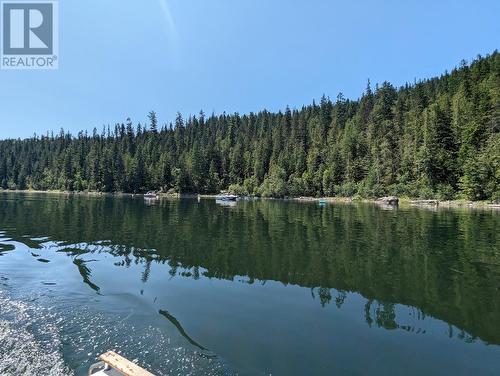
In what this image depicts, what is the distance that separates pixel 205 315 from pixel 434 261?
684 inches

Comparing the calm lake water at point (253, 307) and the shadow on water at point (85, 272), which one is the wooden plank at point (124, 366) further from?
the shadow on water at point (85, 272)

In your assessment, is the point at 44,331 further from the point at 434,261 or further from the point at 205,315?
the point at 434,261

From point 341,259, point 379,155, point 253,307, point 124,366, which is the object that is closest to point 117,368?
point 124,366

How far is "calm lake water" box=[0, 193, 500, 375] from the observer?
33.8 ft

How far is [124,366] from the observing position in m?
7.70

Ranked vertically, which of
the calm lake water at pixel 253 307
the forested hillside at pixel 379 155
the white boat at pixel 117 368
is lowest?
the calm lake water at pixel 253 307

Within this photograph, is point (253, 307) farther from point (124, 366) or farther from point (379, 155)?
point (379, 155)

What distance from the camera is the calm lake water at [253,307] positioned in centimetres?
1029

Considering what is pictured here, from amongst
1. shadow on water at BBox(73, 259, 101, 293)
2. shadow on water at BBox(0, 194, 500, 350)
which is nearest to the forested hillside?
shadow on water at BBox(0, 194, 500, 350)

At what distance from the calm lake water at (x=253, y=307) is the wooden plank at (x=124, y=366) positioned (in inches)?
74.2

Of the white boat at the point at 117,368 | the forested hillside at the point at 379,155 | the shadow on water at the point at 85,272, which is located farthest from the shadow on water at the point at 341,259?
the forested hillside at the point at 379,155

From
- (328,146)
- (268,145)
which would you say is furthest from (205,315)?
(268,145)

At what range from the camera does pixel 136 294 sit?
1652 cm

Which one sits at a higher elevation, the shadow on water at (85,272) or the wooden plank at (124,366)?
the wooden plank at (124,366)
